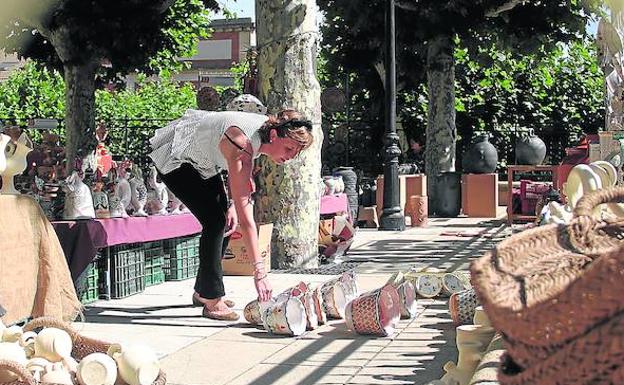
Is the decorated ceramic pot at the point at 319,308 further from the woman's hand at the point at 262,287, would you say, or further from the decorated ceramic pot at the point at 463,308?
the decorated ceramic pot at the point at 463,308

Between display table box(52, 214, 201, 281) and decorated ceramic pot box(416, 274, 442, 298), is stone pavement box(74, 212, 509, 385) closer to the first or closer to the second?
decorated ceramic pot box(416, 274, 442, 298)

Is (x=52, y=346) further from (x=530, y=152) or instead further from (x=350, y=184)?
(x=530, y=152)

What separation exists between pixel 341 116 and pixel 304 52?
12561 millimetres

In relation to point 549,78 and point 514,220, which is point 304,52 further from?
point 549,78

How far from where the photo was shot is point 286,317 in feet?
17.4

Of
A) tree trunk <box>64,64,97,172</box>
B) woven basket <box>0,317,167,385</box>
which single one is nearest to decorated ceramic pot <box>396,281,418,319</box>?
woven basket <box>0,317,167,385</box>

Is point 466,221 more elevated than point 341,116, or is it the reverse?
point 341,116

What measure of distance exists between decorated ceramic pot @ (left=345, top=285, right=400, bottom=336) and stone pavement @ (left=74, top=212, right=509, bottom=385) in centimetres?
6

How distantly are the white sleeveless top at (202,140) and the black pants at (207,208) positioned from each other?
70 millimetres

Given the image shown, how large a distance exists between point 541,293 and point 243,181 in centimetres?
369

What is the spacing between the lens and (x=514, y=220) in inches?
585

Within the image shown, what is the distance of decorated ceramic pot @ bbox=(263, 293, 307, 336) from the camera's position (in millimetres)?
5301

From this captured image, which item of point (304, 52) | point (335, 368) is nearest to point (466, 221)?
point (304, 52)

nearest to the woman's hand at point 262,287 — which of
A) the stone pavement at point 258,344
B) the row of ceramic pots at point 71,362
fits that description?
the stone pavement at point 258,344
